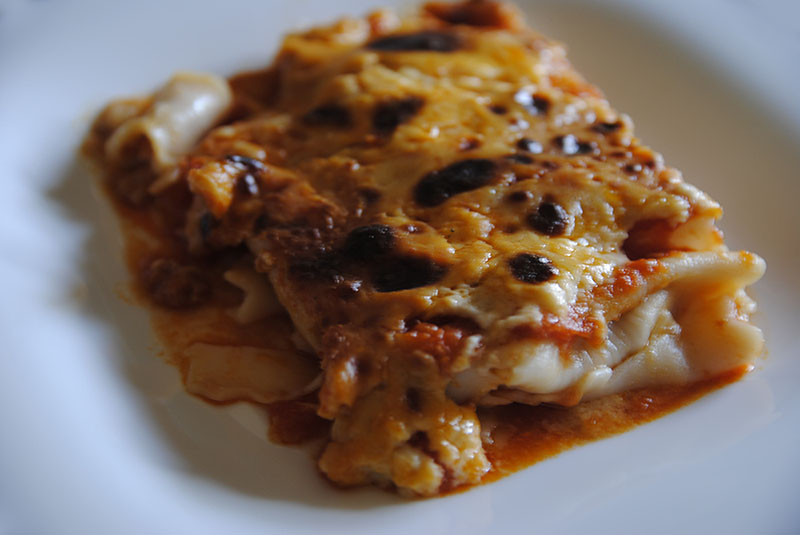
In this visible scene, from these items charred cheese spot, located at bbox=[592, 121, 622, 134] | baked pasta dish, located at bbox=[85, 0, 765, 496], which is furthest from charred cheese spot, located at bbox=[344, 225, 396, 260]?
charred cheese spot, located at bbox=[592, 121, 622, 134]

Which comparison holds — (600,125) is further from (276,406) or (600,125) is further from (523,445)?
(276,406)

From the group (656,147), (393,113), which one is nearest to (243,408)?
(393,113)

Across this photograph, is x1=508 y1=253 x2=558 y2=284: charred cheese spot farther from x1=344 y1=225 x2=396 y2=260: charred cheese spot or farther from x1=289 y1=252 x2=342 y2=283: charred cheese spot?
x1=289 y1=252 x2=342 y2=283: charred cheese spot

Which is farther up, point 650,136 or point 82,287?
point 650,136

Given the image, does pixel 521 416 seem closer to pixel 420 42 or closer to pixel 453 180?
pixel 453 180

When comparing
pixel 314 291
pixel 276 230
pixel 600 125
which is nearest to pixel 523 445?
pixel 314 291

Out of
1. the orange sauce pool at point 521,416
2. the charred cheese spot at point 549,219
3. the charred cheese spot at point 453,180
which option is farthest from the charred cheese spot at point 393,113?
the orange sauce pool at point 521,416
